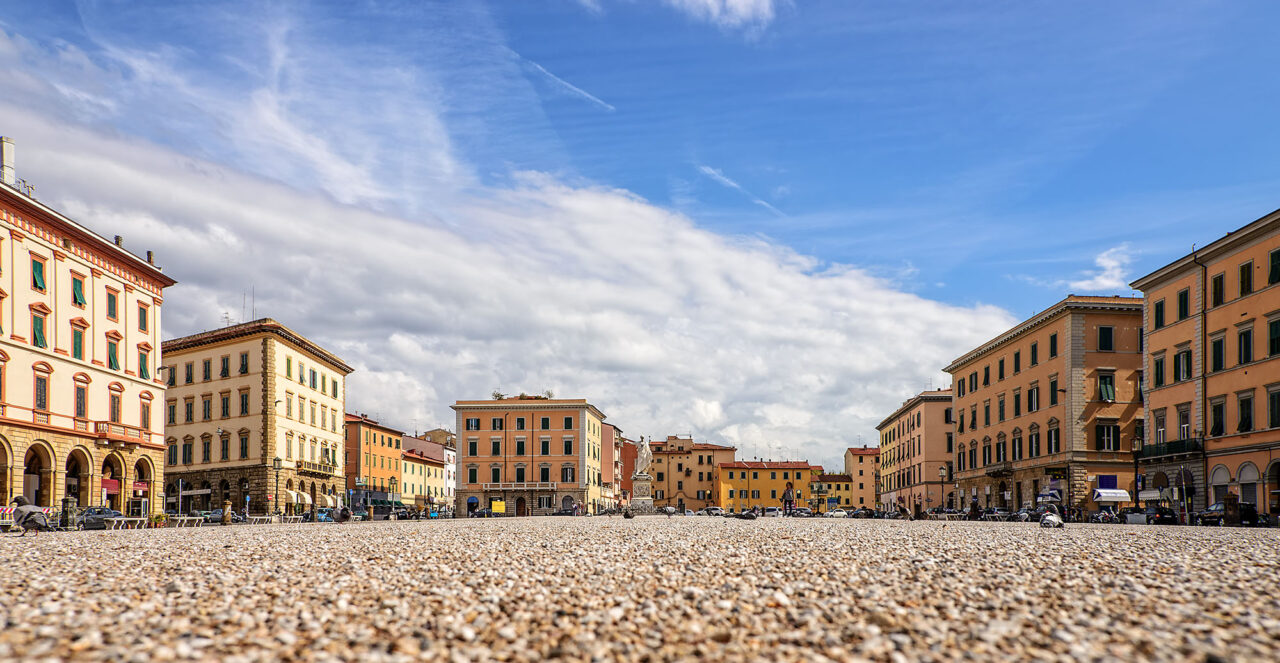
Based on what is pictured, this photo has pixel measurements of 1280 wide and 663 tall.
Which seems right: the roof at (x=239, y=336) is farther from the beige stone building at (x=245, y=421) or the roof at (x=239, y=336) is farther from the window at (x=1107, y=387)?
the window at (x=1107, y=387)

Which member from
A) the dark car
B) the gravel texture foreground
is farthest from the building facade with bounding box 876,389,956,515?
the gravel texture foreground

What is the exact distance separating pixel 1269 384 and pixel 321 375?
2495 inches

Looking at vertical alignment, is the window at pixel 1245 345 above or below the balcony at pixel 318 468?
above

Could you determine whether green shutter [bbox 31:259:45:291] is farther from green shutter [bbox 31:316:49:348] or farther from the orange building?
the orange building

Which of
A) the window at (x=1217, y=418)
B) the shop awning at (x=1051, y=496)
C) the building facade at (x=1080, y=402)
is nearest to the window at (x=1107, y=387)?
the building facade at (x=1080, y=402)

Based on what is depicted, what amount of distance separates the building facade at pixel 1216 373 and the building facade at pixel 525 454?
61.7m

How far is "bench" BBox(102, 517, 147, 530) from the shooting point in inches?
1594

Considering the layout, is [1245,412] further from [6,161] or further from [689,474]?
[689,474]

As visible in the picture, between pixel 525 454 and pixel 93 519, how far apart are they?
66.3 metres

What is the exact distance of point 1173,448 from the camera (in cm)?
4772

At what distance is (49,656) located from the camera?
25.0ft

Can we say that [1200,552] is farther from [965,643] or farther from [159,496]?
[159,496]

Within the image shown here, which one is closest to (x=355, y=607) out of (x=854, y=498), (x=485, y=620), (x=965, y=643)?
(x=485, y=620)

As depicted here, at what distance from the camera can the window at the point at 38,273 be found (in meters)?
42.3
